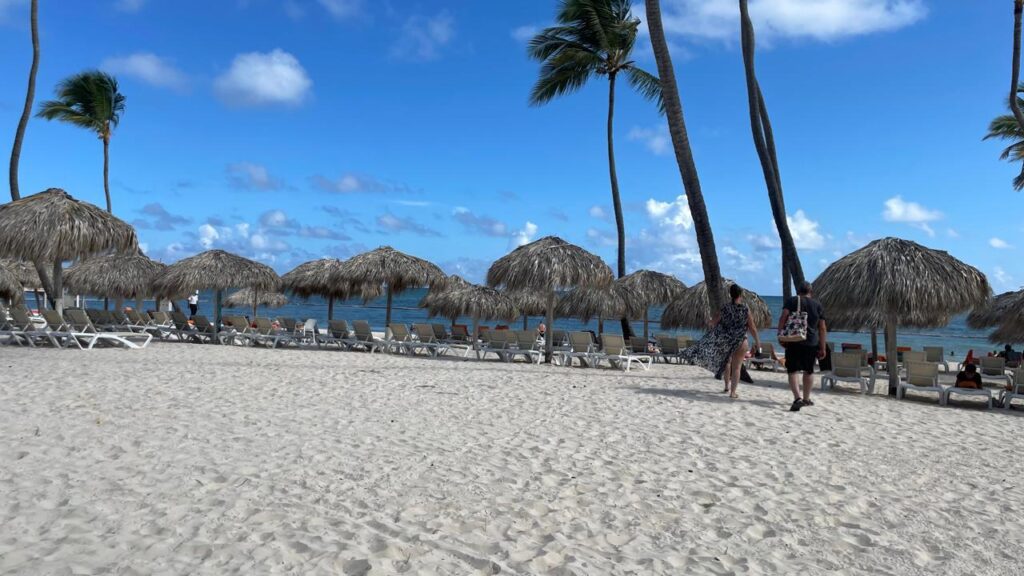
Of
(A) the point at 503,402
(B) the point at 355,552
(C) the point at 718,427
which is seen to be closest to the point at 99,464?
(B) the point at 355,552

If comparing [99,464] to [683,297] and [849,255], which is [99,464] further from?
[683,297]

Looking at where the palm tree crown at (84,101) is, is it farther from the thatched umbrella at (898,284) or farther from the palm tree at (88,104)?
the thatched umbrella at (898,284)

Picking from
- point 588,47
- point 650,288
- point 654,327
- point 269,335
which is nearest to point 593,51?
point 588,47

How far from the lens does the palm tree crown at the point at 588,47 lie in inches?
787

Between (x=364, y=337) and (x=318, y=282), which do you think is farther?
(x=318, y=282)

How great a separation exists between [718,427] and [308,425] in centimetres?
347

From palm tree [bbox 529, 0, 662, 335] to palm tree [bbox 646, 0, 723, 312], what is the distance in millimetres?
8948

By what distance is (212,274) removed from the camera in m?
16.8

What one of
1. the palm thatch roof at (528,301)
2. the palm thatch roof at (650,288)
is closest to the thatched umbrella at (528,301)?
the palm thatch roof at (528,301)

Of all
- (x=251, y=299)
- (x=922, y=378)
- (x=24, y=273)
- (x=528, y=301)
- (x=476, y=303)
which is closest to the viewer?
(x=922, y=378)

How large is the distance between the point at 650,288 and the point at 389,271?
21.5 feet

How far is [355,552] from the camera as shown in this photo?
9.72 ft

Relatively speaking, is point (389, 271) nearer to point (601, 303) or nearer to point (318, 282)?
point (318, 282)

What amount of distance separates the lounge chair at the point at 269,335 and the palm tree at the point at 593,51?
9268mm
